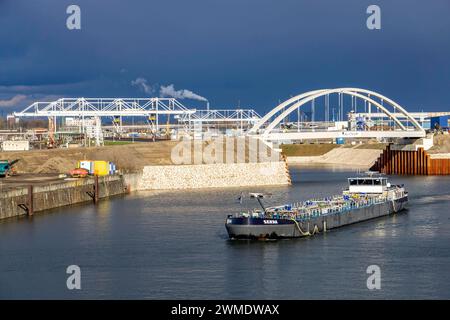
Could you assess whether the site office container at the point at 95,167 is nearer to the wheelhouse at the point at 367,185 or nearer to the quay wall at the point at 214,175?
the quay wall at the point at 214,175

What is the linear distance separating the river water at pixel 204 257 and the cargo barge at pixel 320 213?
A: 724mm

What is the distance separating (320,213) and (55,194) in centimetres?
2266

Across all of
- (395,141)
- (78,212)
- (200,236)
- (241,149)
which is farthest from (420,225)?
(395,141)

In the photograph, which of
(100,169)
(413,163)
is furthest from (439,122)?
(100,169)

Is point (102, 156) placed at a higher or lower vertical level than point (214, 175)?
higher

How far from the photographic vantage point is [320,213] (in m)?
54.0

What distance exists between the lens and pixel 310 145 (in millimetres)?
182500

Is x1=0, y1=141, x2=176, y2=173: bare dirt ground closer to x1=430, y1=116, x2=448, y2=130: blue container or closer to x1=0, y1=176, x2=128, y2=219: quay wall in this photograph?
x1=0, y1=176, x2=128, y2=219: quay wall

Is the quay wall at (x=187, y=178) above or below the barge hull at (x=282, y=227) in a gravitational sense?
above

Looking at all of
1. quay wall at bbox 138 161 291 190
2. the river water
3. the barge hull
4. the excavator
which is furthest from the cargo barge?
the excavator

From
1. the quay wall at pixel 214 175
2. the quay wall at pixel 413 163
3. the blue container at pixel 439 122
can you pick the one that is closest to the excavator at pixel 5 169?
the quay wall at pixel 214 175

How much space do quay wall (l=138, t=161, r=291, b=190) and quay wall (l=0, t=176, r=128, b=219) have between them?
501 cm

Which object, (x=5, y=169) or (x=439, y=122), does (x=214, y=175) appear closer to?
(x=5, y=169)

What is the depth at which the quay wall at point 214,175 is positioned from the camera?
289 feet
